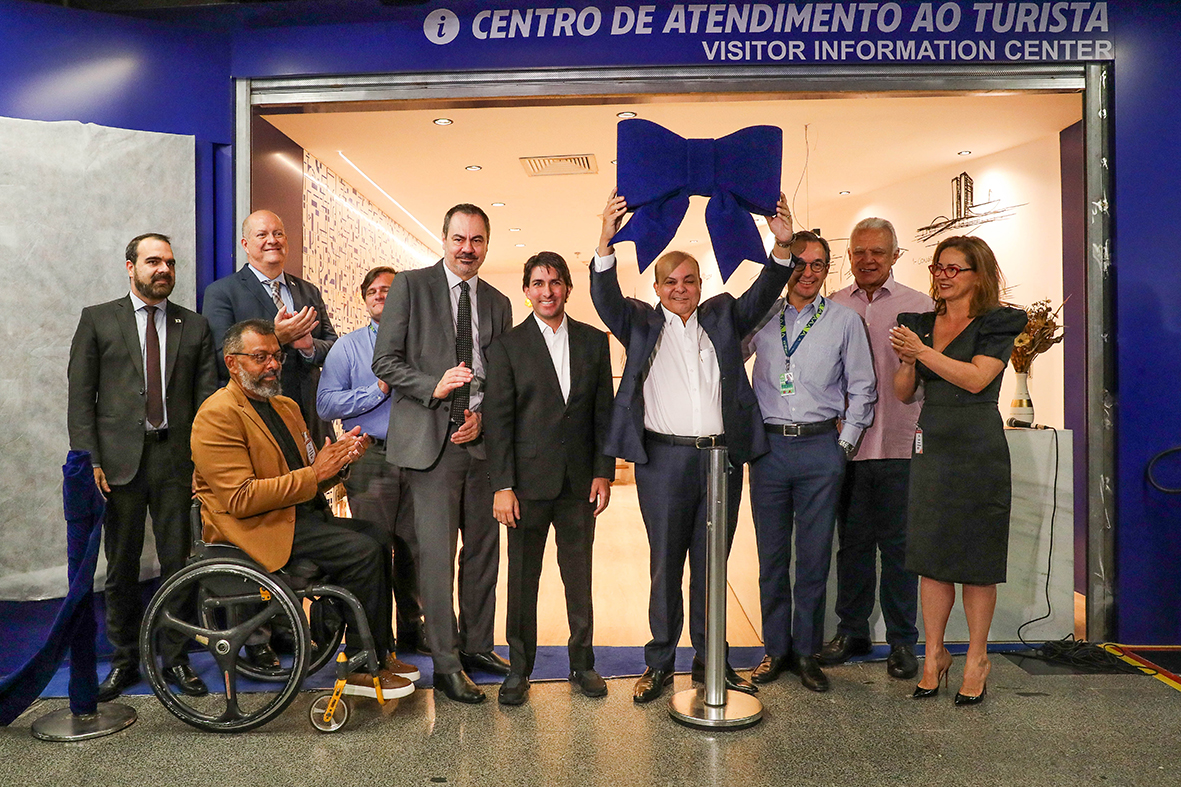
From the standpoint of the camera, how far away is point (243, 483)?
2869mm

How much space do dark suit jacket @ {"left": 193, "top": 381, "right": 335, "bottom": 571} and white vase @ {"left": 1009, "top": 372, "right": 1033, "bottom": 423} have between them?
3.25 metres

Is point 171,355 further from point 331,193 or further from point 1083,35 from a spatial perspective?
point 1083,35

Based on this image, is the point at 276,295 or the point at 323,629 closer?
the point at 323,629

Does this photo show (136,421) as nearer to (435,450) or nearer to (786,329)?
(435,450)

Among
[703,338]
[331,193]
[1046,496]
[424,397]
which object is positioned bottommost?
[1046,496]

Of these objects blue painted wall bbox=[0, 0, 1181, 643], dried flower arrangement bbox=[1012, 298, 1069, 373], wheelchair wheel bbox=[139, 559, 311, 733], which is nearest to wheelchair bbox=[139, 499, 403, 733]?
wheelchair wheel bbox=[139, 559, 311, 733]

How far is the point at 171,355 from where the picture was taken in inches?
135

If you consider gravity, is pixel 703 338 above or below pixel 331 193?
below

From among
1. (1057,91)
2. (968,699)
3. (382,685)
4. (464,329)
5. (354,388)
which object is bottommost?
(968,699)

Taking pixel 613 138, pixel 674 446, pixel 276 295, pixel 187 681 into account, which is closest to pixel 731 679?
pixel 674 446

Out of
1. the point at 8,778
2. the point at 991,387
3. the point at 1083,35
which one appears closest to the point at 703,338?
the point at 991,387

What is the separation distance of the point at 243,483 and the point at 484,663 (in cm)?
126

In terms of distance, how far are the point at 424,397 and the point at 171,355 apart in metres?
1.09

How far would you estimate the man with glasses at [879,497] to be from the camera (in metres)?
3.62
